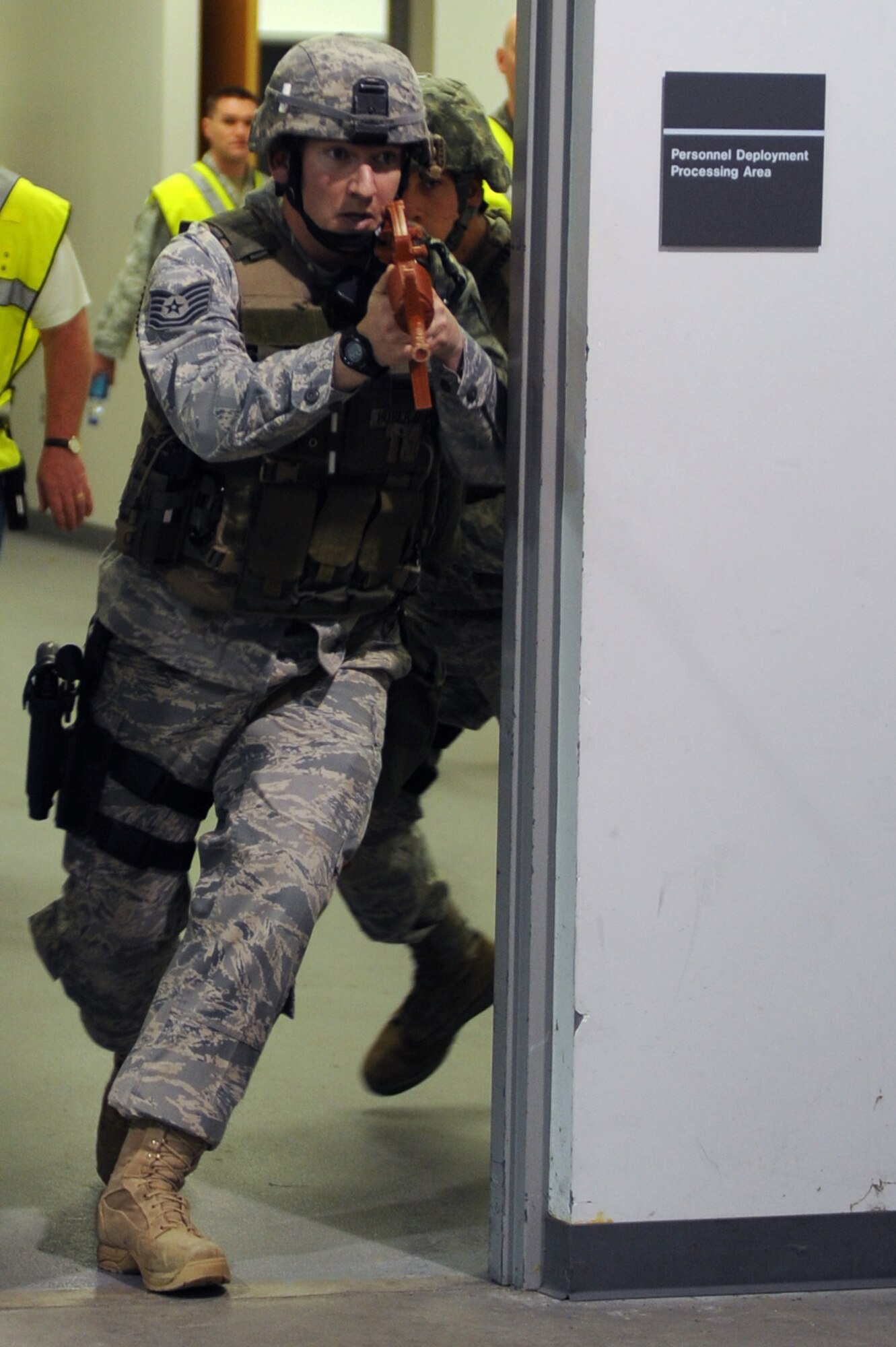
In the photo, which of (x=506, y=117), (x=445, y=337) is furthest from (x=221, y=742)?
(x=506, y=117)

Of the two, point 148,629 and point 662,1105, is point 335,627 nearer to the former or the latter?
point 148,629

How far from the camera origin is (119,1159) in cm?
229

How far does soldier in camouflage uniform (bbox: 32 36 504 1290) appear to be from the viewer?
225 centimetres

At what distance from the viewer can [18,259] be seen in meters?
3.39

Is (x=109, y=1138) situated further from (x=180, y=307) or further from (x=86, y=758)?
(x=180, y=307)

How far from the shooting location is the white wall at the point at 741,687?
214cm

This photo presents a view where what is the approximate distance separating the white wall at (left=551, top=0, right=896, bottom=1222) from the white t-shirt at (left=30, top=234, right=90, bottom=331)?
5.40ft

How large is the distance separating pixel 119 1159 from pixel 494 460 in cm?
94

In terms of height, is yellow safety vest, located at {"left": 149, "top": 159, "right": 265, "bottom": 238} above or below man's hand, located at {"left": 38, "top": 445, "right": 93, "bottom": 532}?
above

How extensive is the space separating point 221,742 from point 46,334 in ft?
4.55

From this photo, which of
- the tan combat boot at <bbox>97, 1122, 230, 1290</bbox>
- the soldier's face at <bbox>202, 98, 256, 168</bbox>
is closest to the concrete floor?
the tan combat boot at <bbox>97, 1122, 230, 1290</bbox>

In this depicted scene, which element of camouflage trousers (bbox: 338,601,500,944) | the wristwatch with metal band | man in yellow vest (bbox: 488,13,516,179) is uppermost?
man in yellow vest (bbox: 488,13,516,179)

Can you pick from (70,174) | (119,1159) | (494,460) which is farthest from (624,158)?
(70,174)

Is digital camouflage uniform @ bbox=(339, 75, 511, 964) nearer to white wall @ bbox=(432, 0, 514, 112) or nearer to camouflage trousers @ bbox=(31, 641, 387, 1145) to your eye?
camouflage trousers @ bbox=(31, 641, 387, 1145)
